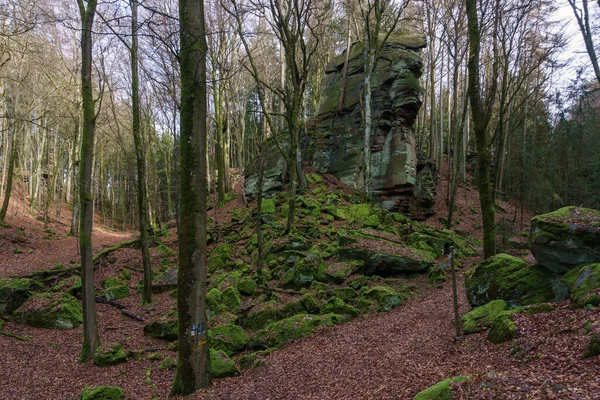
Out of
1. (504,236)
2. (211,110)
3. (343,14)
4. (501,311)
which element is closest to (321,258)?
(501,311)

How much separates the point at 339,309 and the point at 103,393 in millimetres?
5489

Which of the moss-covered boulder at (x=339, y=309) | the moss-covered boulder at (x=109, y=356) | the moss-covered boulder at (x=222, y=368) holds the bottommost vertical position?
the moss-covered boulder at (x=109, y=356)

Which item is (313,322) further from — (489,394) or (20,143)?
(20,143)

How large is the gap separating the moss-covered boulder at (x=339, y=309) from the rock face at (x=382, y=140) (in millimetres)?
9498

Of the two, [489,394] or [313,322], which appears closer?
[489,394]

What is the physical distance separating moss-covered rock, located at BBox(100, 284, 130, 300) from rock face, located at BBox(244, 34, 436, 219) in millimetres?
9018

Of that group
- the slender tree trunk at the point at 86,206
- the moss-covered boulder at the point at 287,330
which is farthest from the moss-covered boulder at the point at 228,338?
the slender tree trunk at the point at 86,206

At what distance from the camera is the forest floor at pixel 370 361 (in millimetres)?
3693

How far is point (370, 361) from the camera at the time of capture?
599 cm

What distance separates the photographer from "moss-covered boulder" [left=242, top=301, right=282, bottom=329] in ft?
29.3

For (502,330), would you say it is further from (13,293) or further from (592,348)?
(13,293)

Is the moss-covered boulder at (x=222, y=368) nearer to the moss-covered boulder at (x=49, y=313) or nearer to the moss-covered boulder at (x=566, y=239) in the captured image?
the moss-covered boulder at (x=566, y=239)

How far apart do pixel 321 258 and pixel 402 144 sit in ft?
31.5

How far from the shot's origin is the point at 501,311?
6.01 m
